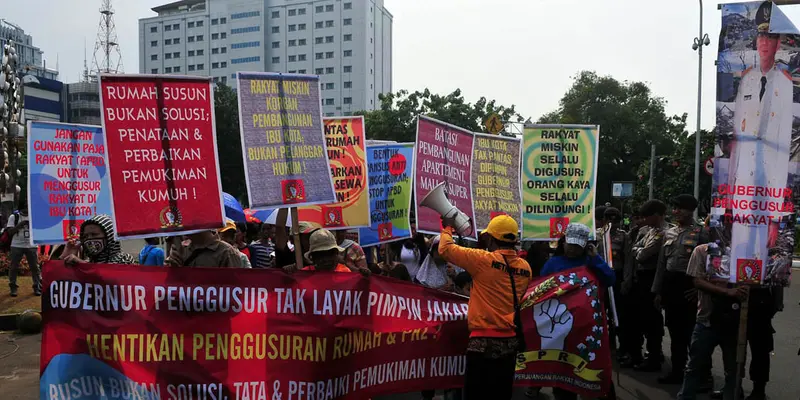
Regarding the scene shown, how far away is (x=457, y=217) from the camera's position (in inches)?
199

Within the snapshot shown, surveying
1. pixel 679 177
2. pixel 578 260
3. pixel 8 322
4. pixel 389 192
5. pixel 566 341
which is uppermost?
pixel 389 192

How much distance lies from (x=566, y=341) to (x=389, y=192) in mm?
2771

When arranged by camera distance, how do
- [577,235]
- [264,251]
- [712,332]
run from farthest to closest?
[264,251]
[712,332]
[577,235]

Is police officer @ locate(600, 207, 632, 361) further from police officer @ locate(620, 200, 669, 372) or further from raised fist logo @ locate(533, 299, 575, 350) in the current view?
raised fist logo @ locate(533, 299, 575, 350)

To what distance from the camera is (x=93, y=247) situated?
5.21 metres

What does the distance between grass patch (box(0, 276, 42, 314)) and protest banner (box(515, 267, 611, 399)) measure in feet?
25.4

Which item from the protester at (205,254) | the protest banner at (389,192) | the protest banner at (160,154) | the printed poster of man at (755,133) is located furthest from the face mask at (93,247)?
the printed poster of man at (755,133)

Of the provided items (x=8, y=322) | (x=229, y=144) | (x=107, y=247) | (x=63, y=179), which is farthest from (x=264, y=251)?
(x=229, y=144)

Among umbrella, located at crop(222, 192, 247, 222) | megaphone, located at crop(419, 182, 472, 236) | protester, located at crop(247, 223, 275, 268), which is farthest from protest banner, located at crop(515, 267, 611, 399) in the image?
umbrella, located at crop(222, 192, 247, 222)

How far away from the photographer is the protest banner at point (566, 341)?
18.0 ft

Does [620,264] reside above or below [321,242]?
below

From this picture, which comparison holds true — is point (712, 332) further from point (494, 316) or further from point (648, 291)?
point (648, 291)

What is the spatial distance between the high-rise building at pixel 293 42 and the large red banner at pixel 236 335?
117 metres

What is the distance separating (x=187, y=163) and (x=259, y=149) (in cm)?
56
